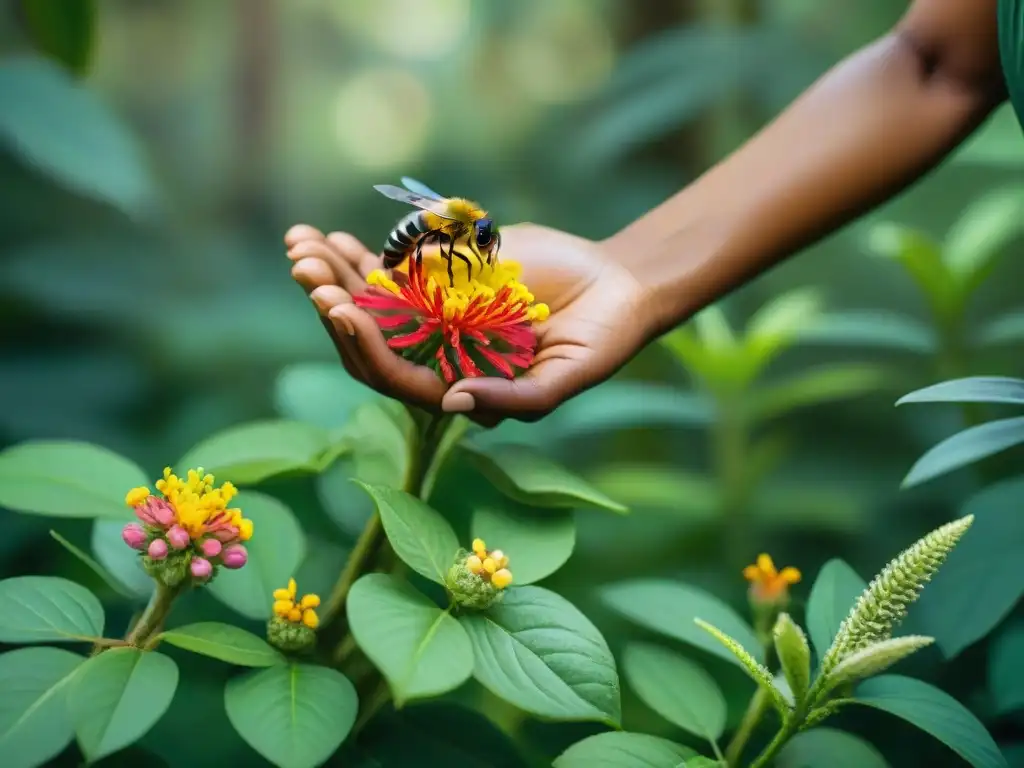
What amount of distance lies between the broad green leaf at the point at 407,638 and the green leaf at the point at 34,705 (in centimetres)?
16

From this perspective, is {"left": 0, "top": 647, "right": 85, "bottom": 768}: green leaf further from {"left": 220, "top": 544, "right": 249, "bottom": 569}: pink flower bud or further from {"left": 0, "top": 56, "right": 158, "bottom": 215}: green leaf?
{"left": 0, "top": 56, "right": 158, "bottom": 215}: green leaf

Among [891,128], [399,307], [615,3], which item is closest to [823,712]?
[399,307]

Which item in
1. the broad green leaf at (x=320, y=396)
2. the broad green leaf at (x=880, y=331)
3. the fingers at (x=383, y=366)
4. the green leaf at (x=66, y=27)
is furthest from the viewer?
the green leaf at (x=66, y=27)

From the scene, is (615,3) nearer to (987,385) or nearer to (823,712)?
(987,385)

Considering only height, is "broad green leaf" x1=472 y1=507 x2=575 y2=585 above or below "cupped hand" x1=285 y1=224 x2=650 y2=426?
below

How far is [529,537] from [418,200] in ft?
0.86

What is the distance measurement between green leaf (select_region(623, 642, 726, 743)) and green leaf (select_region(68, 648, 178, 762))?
315 mm

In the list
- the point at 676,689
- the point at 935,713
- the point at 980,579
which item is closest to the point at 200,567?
the point at 676,689

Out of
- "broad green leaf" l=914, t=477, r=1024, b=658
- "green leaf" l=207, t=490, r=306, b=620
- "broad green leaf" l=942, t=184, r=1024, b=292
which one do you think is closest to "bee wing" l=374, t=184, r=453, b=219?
"green leaf" l=207, t=490, r=306, b=620

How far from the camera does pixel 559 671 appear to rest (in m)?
0.55

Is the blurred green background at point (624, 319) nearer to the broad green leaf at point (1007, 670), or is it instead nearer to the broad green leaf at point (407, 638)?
the broad green leaf at point (1007, 670)

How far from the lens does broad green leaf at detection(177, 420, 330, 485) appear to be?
2.22 ft

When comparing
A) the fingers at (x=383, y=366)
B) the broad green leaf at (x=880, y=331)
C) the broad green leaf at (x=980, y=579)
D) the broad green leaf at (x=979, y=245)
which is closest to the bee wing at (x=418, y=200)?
the fingers at (x=383, y=366)

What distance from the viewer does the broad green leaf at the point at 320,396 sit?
2.80 feet
